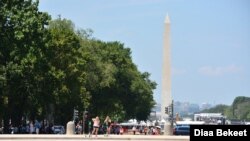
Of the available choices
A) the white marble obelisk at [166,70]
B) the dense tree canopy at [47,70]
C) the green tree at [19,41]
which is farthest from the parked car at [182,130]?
the green tree at [19,41]

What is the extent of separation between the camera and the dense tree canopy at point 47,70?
76312mm

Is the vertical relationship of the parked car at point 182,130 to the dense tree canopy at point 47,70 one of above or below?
below

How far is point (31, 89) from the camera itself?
271ft

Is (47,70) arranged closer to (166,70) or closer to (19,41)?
(19,41)

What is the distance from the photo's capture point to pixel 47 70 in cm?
8219

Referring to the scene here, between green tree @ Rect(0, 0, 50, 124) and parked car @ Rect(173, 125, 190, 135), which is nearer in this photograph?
green tree @ Rect(0, 0, 50, 124)

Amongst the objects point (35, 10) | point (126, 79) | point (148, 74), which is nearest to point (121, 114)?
point (126, 79)

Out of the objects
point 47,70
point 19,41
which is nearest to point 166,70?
point 47,70

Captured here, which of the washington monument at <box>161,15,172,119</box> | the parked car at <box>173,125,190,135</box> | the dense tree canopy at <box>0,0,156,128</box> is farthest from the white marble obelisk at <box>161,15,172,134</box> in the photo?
the dense tree canopy at <box>0,0,156,128</box>

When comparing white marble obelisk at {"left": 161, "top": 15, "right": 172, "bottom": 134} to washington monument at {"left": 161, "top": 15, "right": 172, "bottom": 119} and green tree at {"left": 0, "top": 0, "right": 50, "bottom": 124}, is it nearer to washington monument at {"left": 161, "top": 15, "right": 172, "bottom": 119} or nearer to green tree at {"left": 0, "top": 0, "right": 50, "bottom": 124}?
washington monument at {"left": 161, "top": 15, "right": 172, "bottom": 119}

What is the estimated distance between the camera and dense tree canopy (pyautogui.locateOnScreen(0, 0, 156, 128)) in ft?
250

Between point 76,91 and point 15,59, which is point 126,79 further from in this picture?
point 15,59

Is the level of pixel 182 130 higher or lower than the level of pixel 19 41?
lower

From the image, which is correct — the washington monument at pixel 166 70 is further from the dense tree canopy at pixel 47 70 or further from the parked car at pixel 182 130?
the dense tree canopy at pixel 47 70
